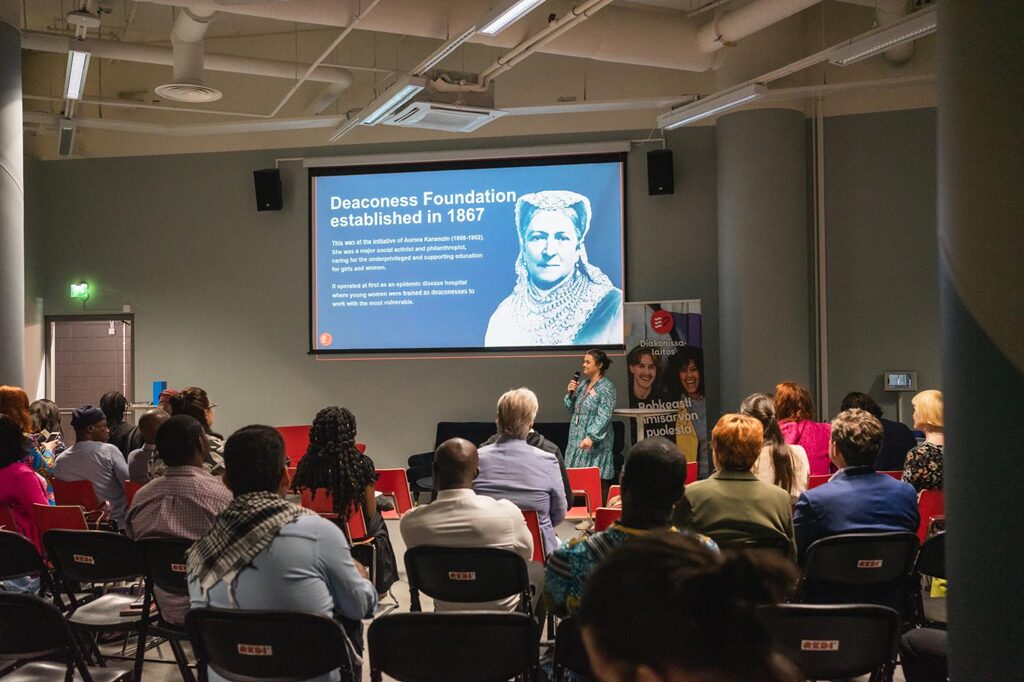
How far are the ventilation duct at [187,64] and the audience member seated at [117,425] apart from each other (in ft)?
9.54

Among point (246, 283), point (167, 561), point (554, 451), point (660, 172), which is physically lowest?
point (167, 561)

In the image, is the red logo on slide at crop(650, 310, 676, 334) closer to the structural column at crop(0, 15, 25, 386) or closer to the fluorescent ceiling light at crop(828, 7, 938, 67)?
the fluorescent ceiling light at crop(828, 7, 938, 67)

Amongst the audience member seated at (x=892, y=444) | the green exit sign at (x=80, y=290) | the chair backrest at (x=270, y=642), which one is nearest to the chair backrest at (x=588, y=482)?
the audience member seated at (x=892, y=444)

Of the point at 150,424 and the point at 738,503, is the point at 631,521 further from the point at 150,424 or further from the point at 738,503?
the point at 150,424

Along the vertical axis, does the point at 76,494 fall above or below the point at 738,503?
below

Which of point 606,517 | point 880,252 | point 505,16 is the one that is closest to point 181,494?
point 606,517

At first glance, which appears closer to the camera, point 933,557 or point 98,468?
point 933,557

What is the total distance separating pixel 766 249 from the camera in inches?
349

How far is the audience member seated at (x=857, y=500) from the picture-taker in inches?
144

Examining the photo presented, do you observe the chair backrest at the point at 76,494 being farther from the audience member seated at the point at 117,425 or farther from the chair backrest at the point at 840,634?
the chair backrest at the point at 840,634

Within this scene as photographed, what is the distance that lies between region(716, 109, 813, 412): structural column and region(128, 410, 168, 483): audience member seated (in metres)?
5.45

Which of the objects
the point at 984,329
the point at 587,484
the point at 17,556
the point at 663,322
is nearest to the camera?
the point at 984,329

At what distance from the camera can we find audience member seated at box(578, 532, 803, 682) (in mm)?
958

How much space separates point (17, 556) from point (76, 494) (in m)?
1.34
